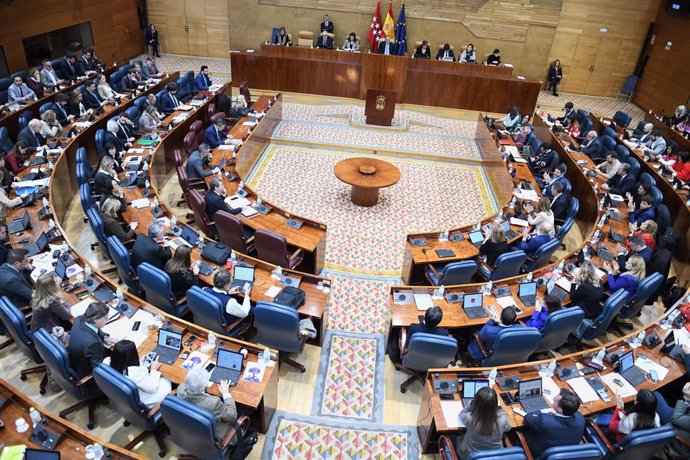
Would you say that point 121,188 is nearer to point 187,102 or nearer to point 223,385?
point 223,385

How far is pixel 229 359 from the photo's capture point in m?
5.21

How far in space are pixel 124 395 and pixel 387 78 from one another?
1459cm

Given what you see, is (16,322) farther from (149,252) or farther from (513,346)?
(513,346)

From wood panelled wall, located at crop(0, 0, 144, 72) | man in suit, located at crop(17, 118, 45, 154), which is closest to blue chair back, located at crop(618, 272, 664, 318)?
man in suit, located at crop(17, 118, 45, 154)

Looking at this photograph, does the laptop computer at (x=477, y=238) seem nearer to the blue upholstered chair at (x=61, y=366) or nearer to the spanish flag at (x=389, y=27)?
the blue upholstered chair at (x=61, y=366)

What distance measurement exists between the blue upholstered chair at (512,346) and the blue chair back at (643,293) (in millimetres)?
2097

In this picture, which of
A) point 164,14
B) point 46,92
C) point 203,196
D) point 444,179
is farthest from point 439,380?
point 164,14

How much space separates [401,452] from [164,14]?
22.0 metres

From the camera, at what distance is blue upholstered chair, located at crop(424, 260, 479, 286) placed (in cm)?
693

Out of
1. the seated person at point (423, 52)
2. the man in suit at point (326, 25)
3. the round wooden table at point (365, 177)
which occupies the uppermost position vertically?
the man in suit at point (326, 25)

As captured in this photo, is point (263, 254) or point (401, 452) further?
point (263, 254)

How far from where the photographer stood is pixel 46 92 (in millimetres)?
12461

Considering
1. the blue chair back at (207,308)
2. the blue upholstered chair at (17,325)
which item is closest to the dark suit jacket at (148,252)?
the blue chair back at (207,308)

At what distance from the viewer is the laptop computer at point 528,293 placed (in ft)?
21.5
